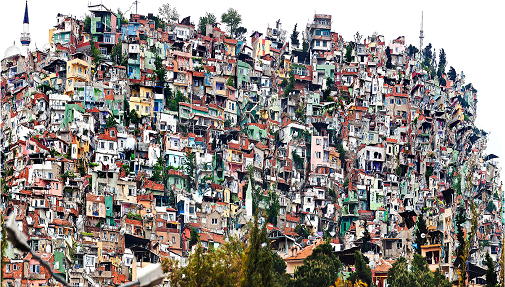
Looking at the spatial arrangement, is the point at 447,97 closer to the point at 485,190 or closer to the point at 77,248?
the point at 485,190

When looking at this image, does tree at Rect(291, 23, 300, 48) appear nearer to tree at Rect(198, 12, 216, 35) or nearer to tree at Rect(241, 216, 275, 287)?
tree at Rect(198, 12, 216, 35)

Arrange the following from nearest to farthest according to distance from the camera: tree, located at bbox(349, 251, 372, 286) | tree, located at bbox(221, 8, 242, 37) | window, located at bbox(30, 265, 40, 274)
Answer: tree, located at bbox(349, 251, 372, 286) → window, located at bbox(30, 265, 40, 274) → tree, located at bbox(221, 8, 242, 37)

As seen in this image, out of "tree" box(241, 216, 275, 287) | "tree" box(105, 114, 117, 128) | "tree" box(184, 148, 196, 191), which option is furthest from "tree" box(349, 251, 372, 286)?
"tree" box(105, 114, 117, 128)

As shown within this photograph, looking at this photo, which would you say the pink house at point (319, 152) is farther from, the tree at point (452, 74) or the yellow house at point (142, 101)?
the tree at point (452, 74)

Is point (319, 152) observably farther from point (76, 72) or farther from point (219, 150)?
point (76, 72)

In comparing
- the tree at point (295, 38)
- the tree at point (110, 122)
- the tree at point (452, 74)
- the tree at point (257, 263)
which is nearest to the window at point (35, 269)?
the tree at point (110, 122)

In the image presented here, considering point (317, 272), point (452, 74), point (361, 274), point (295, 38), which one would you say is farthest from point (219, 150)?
point (452, 74)
